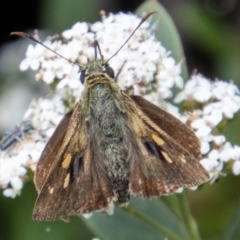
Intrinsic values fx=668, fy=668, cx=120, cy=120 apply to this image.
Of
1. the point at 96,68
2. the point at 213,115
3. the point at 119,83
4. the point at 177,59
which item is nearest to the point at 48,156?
the point at 96,68

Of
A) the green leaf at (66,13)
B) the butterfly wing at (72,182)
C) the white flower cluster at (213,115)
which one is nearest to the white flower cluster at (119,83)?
the white flower cluster at (213,115)

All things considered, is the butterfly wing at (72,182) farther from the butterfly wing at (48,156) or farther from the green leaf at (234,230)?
the green leaf at (234,230)

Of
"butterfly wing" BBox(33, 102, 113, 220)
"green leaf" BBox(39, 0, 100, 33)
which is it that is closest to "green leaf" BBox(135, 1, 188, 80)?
"butterfly wing" BBox(33, 102, 113, 220)

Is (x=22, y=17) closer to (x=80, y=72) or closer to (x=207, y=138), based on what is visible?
(x=80, y=72)

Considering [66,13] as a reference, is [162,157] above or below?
below

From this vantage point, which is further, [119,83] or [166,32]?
[166,32]

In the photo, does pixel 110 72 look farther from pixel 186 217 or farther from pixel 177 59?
pixel 186 217

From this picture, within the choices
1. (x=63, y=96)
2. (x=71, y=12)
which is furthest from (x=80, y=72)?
(x=71, y=12)
